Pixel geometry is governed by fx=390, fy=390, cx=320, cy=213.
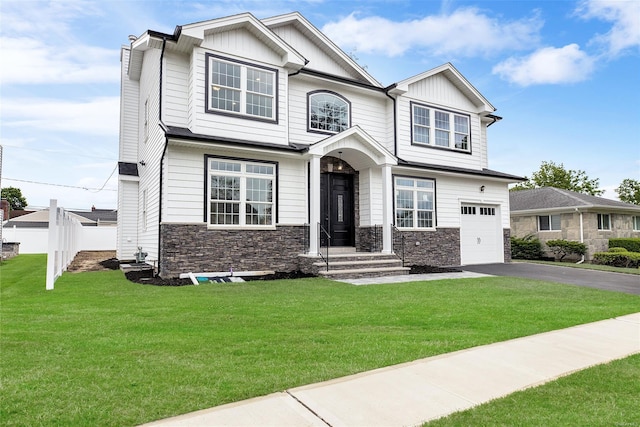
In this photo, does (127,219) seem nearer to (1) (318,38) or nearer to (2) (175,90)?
(2) (175,90)

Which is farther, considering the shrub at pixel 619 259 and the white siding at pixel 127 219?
the shrub at pixel 619 259

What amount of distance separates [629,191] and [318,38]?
136ft

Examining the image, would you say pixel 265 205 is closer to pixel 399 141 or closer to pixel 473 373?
pixel 399 141

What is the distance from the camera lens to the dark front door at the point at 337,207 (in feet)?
43.5

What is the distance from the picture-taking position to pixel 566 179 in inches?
1484

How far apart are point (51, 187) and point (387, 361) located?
4947 centimetres

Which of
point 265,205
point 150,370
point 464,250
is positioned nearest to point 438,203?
point 464,250

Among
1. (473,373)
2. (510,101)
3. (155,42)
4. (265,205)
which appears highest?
(510,101)

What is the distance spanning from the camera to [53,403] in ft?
9.21

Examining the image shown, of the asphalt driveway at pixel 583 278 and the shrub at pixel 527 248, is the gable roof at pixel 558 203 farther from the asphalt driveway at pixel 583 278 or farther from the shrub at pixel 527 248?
the asphalt driveway at pixel 583 278

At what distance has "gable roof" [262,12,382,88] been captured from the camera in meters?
13.2

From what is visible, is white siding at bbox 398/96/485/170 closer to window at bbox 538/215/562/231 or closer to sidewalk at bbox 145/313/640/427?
window at bbox 538/215/562/231

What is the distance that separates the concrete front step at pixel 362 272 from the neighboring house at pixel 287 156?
114cm

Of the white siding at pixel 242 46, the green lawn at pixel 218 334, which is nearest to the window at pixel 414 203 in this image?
Result: the green lawn at pixel 218 334
